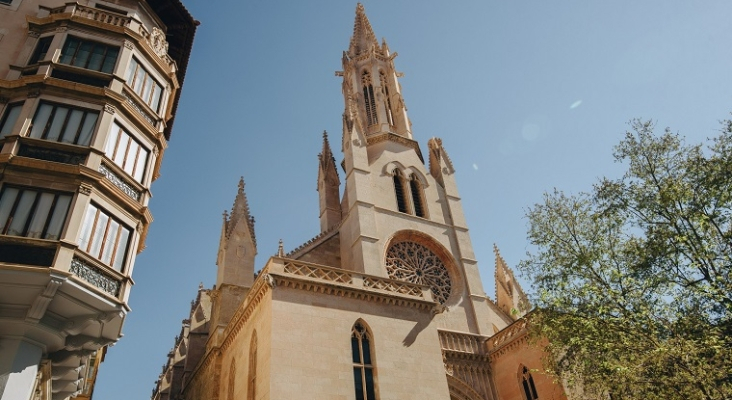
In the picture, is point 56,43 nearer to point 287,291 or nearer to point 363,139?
point 287,291

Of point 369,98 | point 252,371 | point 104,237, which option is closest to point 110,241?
point 104,237

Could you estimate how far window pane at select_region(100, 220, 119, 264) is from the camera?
10.4 meters

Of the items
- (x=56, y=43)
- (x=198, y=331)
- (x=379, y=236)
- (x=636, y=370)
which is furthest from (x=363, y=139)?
(x=636, y=370)

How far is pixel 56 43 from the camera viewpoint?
12414 millimetres

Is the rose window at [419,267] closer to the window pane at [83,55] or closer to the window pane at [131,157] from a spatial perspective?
the window pane at [131,157]

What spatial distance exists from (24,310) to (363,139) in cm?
2087

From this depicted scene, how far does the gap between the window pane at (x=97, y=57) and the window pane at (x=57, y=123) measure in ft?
5.49

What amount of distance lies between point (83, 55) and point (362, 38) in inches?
1144

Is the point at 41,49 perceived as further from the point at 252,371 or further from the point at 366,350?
the point at 366,350

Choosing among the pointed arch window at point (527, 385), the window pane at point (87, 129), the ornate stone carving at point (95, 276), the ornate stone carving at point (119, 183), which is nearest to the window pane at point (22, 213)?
the ornate stone carving at point (95, 276)

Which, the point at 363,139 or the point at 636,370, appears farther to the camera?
the point at 363,139

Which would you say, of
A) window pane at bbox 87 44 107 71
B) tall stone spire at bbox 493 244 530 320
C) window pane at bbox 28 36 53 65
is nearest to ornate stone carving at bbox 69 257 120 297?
window pane at bbox 87 44 107 71

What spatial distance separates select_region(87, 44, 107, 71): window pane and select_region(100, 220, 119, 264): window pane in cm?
444

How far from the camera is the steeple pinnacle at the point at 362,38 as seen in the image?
38094 millimetres
